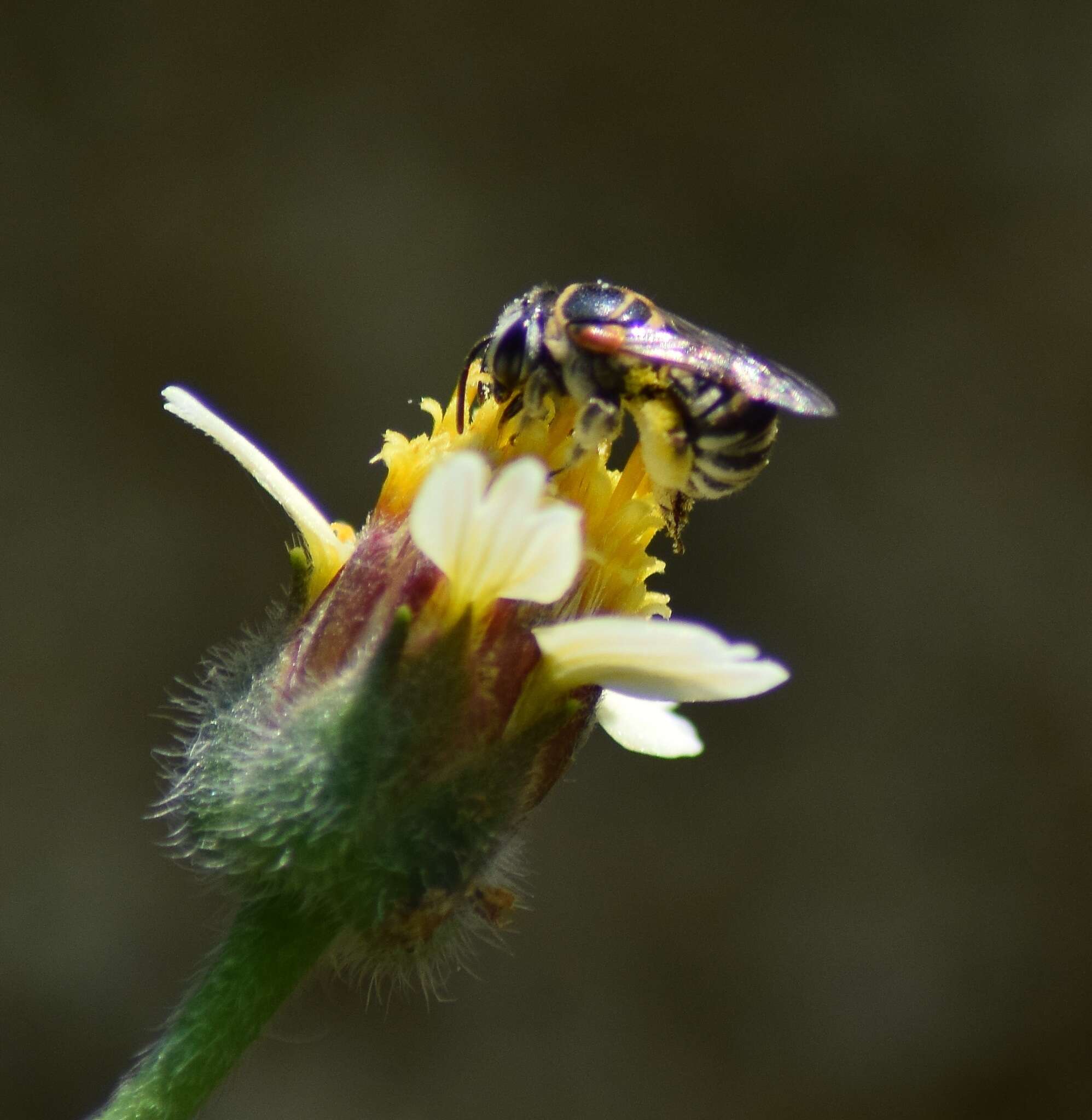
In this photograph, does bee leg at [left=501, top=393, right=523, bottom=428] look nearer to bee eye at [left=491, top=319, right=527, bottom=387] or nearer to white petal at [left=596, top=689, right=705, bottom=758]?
bee eye at [left=491, top=319, right=527, bottom=387]

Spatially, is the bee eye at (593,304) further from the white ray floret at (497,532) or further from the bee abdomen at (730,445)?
the white ray floret at (497,532)

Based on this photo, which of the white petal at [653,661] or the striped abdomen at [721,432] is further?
the striped abdomen at [721,432]

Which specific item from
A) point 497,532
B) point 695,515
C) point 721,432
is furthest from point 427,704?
point 695,515

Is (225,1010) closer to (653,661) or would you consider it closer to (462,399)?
(653,661)

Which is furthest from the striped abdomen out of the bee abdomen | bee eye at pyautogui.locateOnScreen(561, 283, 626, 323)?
bee eye at pyautogui.locateOnScreen(561, 283, 626, 323)

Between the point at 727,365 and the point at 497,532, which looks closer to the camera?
the point at 497,532

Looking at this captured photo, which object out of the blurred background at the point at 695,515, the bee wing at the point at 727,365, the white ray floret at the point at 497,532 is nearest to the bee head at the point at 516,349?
the bee wing at the point at 727,365
